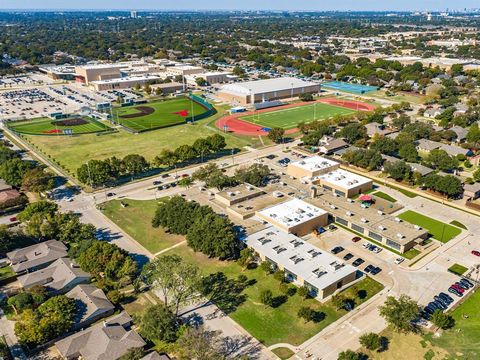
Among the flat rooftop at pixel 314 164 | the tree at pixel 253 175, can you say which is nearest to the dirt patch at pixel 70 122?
the tree at pixel 253 175

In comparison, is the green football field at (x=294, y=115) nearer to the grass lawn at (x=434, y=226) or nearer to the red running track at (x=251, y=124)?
the red running track at (x=251, y=124)

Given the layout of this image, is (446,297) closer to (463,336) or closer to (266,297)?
(463,336)

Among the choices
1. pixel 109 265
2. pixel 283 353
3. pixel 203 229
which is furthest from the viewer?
pixel 203 229

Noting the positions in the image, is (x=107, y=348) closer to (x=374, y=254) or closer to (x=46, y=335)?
(x=46, y=335)

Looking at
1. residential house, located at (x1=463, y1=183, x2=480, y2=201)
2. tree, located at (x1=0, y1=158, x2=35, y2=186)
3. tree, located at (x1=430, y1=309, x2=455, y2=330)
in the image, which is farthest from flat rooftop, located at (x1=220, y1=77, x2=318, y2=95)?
tree, located at (x1=430, y1=309, x2=455, y2=330)

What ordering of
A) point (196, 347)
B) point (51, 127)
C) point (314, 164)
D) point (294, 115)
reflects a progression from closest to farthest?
point (196, 347), point (314, 164), point (51, 127), point (294, 115)

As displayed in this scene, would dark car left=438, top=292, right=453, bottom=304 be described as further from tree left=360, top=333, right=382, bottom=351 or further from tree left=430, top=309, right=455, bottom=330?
tree left=360, top=333, right=382, bottom=351

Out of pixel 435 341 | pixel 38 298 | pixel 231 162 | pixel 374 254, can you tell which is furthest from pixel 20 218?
pixel 435 341

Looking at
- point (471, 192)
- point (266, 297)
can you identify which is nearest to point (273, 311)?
point (266, 297)
